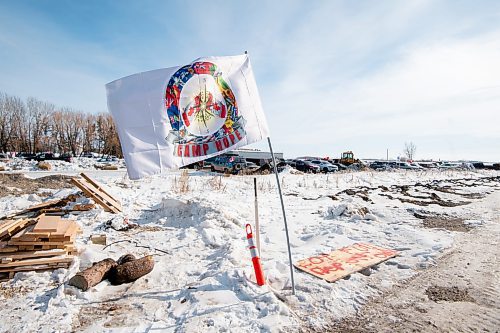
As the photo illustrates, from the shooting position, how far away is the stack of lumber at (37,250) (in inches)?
185

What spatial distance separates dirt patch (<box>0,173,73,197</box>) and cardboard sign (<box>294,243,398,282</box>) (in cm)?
1281

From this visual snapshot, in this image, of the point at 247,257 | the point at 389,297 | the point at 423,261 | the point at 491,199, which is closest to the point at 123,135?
the point at 247,257

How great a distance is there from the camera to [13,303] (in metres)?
3.91

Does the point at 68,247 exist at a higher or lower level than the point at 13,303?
higher

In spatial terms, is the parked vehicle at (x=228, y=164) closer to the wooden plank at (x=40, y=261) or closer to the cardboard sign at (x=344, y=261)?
the cardboard sign at (x=344, y=261)

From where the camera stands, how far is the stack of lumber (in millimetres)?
4686

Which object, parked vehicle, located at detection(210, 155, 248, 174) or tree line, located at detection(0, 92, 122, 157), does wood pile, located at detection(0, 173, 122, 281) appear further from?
tree line, located at detection(0, 92, 122, 157)

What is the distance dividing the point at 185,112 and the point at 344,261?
13.0 ft

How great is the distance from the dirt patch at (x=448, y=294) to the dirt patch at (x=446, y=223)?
454cm

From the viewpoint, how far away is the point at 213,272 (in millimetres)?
4859

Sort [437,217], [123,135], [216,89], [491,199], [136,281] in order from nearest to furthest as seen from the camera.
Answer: [123,135] → [216,89] → [136,281] → [437,217] → [491,199]

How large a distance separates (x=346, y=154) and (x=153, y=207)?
3546 cm

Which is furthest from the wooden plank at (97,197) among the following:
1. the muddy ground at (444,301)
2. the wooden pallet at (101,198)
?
the muddy ground at (444,301)

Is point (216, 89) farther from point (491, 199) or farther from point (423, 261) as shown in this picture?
point (491, 199)
